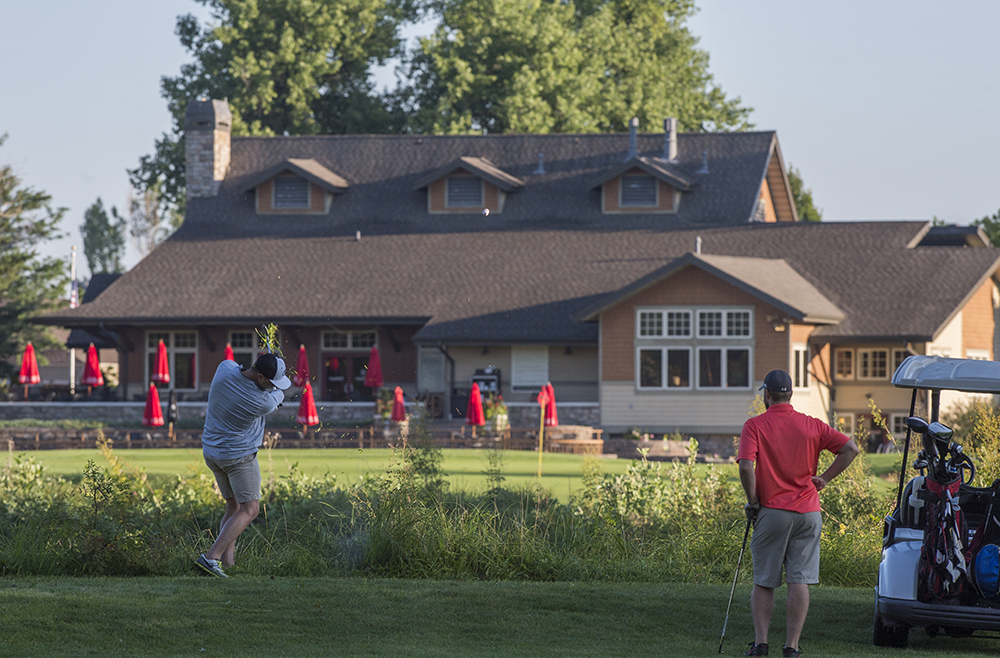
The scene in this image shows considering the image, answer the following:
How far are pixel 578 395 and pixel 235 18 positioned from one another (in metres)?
23.5

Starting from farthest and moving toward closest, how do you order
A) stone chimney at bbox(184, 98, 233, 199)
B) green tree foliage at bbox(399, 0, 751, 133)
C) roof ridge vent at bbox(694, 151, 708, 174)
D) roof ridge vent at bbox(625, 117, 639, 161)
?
green tree foliage at bbox(399, 0, 751, 133), stone chimney at bbox(184, 98, 233, 199), roof ridge vent at bbox(625, 117, 639, 161), roof ridge vent at bbox(694, 151, 708, 174)

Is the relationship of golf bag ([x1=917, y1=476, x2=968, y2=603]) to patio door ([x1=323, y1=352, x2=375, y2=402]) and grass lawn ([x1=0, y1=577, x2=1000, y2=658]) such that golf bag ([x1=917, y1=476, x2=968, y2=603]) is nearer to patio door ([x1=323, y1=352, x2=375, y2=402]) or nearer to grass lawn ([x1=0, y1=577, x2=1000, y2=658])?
grass lawn ([x1=0, y1=577, x2=1000, y2=658])

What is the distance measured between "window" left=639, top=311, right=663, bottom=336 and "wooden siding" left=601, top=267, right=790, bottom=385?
0.21 metres

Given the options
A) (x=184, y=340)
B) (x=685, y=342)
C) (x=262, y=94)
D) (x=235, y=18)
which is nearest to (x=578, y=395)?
(x=685, y=342)

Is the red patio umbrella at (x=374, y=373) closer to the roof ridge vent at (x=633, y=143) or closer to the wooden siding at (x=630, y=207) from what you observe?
the wooden siding at (x=630, y=207)

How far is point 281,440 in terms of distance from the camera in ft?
91.2

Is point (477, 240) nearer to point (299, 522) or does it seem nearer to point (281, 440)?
point (281, 440)

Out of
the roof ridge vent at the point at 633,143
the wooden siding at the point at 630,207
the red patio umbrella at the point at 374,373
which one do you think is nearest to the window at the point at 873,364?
the wooden siding at the point at 630,207

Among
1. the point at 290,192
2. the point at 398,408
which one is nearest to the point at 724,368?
the point at 398,408

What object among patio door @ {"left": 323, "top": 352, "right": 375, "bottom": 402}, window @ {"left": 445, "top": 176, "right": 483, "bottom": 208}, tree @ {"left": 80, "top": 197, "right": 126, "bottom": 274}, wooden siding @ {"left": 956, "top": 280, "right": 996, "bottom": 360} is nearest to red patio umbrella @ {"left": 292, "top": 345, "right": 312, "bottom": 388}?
patio door @ {"left": 323, "top": 352, "right": 375, "bottom": 402}

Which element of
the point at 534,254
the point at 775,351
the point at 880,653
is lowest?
the point at 880,653

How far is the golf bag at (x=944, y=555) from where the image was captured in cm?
780

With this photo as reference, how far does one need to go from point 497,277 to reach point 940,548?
26917 mm

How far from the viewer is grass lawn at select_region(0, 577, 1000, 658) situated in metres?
7.71
